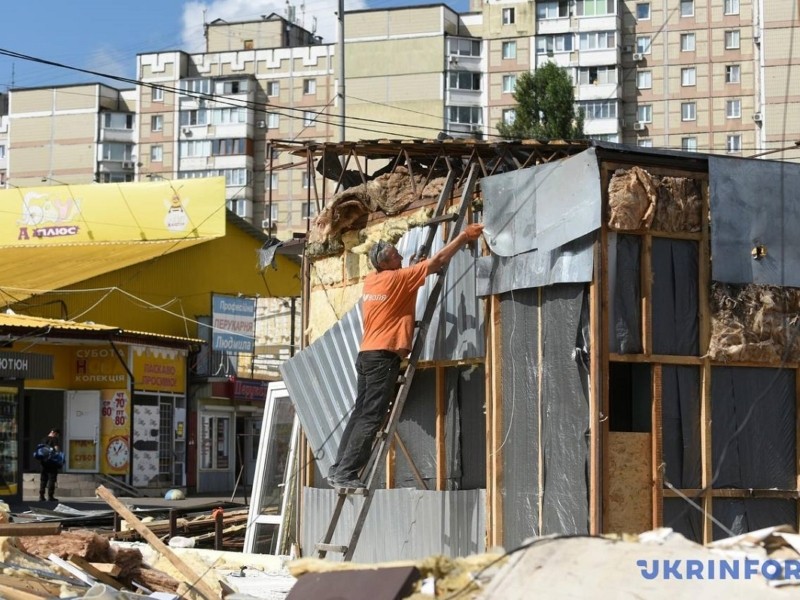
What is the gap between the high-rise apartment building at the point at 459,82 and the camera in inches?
3041

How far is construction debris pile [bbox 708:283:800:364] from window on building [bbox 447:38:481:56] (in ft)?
235

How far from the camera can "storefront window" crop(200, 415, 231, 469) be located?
133 feet

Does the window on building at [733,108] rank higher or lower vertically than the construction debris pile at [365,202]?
higher

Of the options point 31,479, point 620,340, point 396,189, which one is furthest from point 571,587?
point 31,479

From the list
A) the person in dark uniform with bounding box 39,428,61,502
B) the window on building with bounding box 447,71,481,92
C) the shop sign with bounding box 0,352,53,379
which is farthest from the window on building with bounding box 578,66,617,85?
the person in dark uniform with bounding box 39,428,61,502

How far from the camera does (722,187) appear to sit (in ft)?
34.5

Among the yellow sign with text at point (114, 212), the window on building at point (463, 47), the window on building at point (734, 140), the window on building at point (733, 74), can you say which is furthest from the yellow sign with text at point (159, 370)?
the window on building at point (733, 74)

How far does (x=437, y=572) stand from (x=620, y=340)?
3539mm

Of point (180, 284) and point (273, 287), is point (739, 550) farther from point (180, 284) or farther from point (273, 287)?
point (273, 287)

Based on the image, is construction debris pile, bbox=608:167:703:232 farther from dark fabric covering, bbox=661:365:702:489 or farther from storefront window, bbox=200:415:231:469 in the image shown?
storefront window, bbox=200:415:231:469

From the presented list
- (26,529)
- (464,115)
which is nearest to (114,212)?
(26,529)

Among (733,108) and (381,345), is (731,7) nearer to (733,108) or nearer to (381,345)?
(733,108)

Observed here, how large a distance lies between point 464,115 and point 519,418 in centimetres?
7078

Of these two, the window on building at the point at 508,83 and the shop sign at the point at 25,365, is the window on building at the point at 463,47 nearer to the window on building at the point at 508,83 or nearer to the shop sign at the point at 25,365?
the window on building at the point at 508,83
